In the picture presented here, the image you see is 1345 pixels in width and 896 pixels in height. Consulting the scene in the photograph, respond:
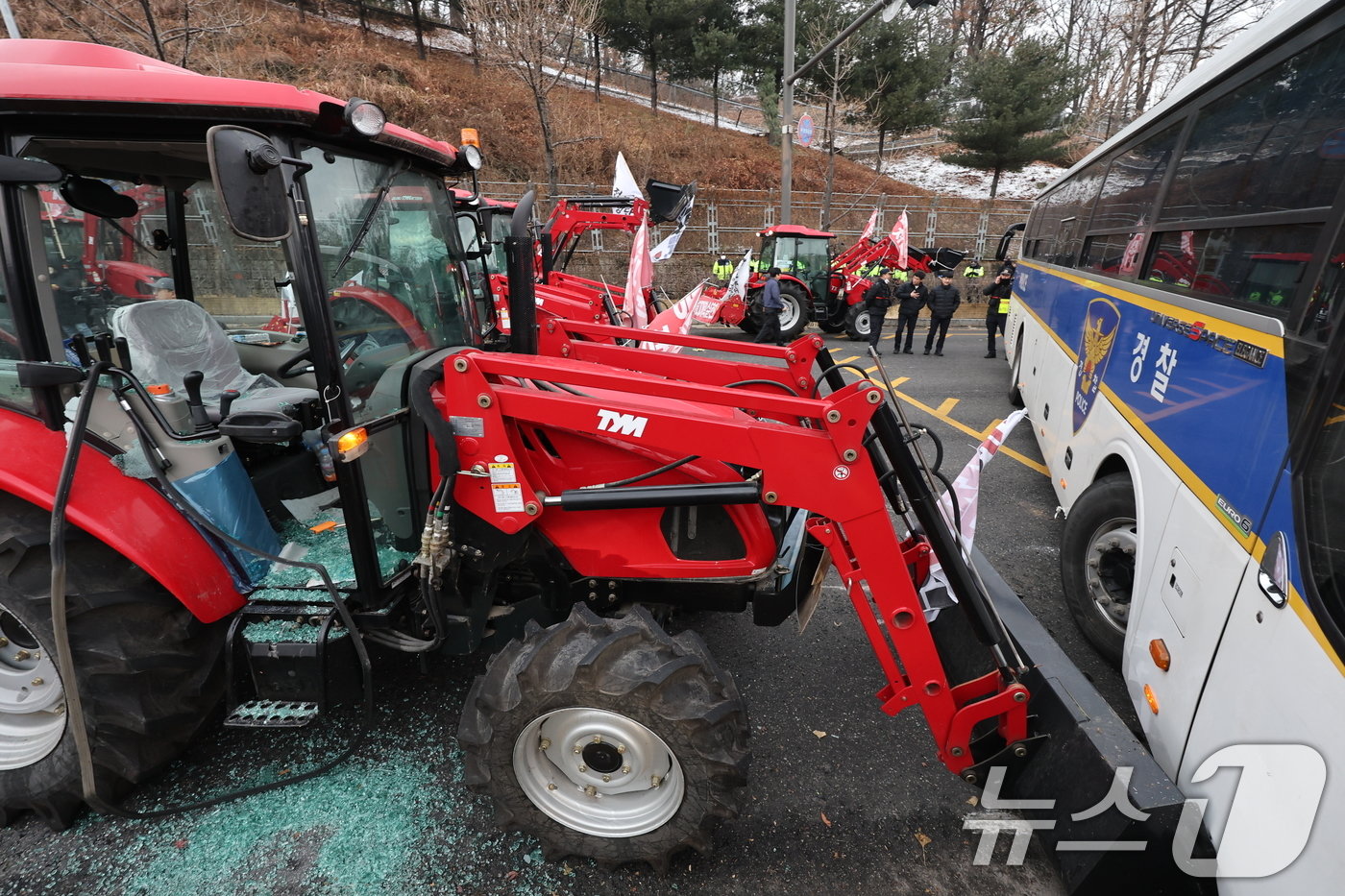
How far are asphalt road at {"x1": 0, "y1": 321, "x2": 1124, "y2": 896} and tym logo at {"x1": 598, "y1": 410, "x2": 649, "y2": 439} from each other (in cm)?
133

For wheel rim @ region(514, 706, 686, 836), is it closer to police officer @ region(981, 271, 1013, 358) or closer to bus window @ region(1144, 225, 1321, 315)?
bus window @ region(1144, 225, 1321, 315)

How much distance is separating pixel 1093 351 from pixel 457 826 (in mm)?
4459

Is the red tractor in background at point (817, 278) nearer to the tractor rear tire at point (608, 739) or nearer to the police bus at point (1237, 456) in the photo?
the police bus at point (1237, 456)

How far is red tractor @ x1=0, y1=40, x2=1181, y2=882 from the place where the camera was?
202cm

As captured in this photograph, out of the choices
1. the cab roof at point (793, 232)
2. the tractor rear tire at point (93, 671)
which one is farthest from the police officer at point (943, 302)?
the tractor rear tire at point (93, 671)

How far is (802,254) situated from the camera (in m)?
14.5

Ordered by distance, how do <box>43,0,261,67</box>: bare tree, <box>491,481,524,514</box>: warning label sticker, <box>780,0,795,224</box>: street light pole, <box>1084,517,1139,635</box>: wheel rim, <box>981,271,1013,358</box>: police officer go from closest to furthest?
<box>491,481,524,514</box>: warning label sticker, <box>1084,517,1139,635</box>: wheel rim, <box>43,0,261,67</box>: bare tree, <box>780,0,795,224</box>: street light pole, <box>981,271,1013,358</box>: police officer

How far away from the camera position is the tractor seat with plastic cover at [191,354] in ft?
8.35

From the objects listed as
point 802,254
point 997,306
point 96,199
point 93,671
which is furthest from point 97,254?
point 802,254

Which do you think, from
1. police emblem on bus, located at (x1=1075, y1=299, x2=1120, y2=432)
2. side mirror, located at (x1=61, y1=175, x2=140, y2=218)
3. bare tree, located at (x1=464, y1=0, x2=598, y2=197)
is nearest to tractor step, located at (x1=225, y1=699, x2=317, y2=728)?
side mirror, located at (x1=61, y1=175, x2=140, y2=218)

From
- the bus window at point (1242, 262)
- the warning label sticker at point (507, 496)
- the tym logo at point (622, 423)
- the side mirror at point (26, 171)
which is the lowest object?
the warning label sticker at point (507, 496)

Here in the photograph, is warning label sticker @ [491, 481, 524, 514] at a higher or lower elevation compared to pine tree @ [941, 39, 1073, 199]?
lower

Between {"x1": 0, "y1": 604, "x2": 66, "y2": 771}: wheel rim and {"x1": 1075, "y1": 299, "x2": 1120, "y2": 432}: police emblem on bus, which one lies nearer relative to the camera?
{"x1": 0, "y1": 604, "x2": 66, "y2": 771}: wheel rim

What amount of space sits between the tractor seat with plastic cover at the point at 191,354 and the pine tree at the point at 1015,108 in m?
29.3
